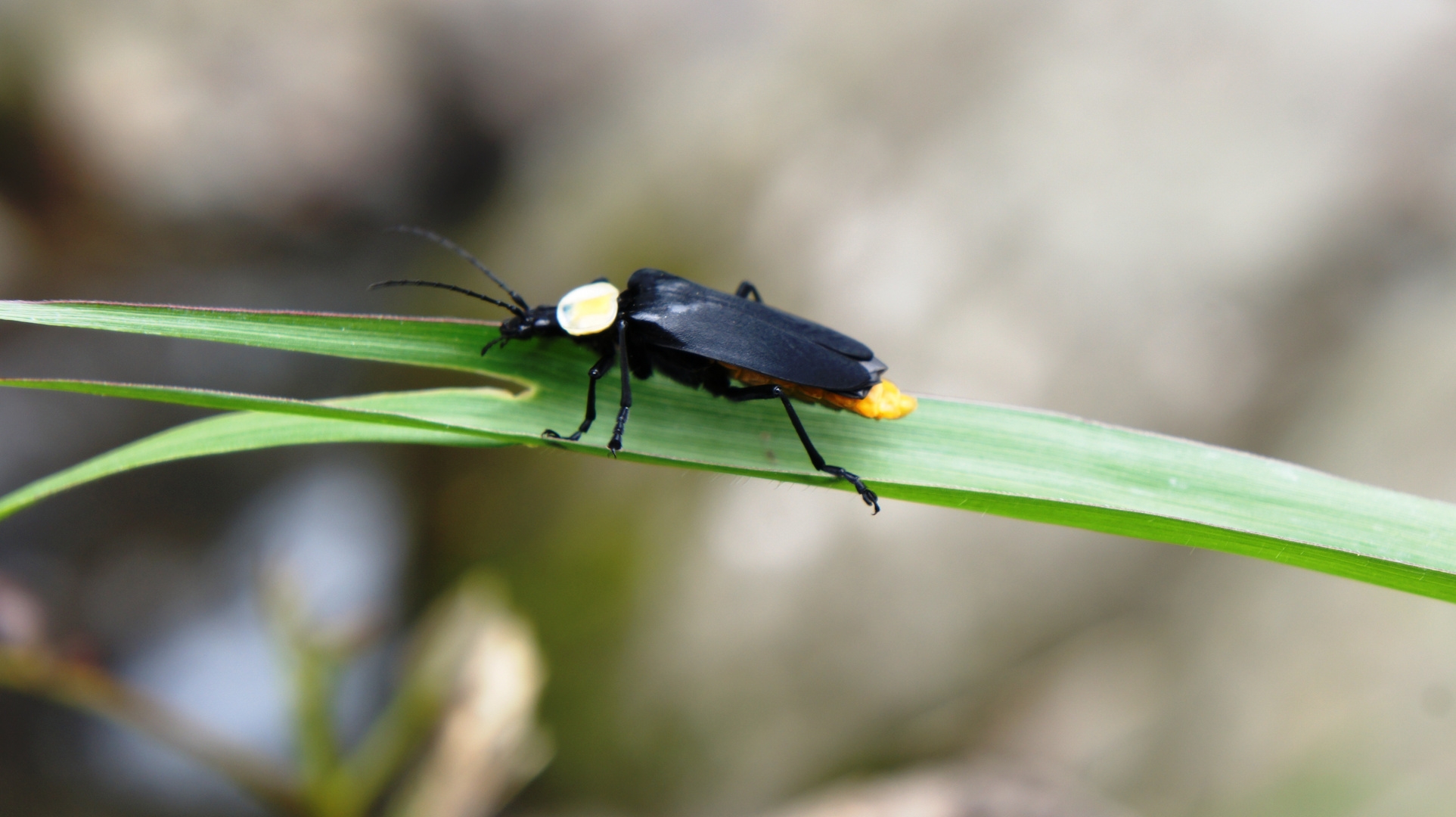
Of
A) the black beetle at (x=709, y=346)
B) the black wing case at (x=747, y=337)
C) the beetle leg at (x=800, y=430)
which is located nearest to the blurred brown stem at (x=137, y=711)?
the black beetle at (x=709, y=346)

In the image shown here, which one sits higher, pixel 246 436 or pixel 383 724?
pixel 246 436

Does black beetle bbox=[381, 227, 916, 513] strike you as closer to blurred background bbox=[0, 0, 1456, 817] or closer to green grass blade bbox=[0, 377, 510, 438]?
green grass blade bbox=[0, 377, 510, 438]

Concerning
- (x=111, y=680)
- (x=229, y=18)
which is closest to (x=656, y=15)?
(x=229, y=18)

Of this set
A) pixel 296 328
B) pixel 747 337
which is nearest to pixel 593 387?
pixel 747 337

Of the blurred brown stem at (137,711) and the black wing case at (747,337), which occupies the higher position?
the black wing case at (747,337)

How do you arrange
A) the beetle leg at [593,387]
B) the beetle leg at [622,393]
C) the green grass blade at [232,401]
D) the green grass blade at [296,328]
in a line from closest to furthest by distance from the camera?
the green grass blade at [232,401] < the green grass blade at [296,328] < the beetle leg at [622,393] < the beetle leg at [593,387]

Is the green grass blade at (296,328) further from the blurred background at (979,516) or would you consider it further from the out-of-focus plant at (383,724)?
the blurred background at (979,516)

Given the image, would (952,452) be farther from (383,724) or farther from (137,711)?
(137,711)

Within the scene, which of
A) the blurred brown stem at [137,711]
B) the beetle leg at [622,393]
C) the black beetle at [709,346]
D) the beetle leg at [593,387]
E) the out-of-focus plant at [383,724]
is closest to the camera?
the beetle leg at [622,393]
